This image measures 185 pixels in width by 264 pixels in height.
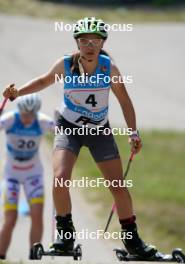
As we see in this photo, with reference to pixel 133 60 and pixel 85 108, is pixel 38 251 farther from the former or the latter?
pixel 133 60

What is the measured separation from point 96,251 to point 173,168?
21.2 feet

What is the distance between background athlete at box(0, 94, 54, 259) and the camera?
1683cm

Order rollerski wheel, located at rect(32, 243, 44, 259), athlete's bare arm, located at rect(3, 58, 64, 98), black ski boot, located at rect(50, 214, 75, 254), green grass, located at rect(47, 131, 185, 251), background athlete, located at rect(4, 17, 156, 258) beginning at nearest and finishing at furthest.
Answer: background athlete, located at rect(4, 17, 156, 258) → athlete's bare arm, located at rect(3, 58, 64, 98) → black ski boot, located at rect(50, 214, 75, 254) → rollerski wheel, located at rect(32, 243, 44, 259) → green grass, located at rect(47, 131, 185, 251)

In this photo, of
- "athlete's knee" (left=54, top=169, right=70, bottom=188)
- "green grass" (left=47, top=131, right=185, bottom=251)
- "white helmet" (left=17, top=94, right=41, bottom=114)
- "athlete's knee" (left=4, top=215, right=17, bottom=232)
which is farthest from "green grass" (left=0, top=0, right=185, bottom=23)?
"athlete's knee" (left=54, top=169, right=70, bottom=188)

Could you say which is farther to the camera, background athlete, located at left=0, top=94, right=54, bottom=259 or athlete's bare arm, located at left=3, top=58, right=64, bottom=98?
background athlete, located at left=0, top=94, right=54, bottom=259

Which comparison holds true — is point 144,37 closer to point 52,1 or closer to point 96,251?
point 52,1

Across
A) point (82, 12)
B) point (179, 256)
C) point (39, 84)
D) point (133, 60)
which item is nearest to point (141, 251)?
point (179, 256)

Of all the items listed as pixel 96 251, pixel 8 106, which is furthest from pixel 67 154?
pixel 8 106

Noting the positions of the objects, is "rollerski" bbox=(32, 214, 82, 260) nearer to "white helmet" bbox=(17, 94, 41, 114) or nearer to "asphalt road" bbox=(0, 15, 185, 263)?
"white helmet" bbox=(17, 94, 41, 114)

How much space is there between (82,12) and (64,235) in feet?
100

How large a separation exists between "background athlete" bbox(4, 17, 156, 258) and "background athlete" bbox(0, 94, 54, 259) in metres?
4.11

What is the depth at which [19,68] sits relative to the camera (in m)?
36.4

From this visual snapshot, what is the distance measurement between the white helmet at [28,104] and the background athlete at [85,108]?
13.7 feet

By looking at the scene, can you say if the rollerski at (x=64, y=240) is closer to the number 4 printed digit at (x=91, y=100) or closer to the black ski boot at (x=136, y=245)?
the black ski boot at (x=136, y=245)
